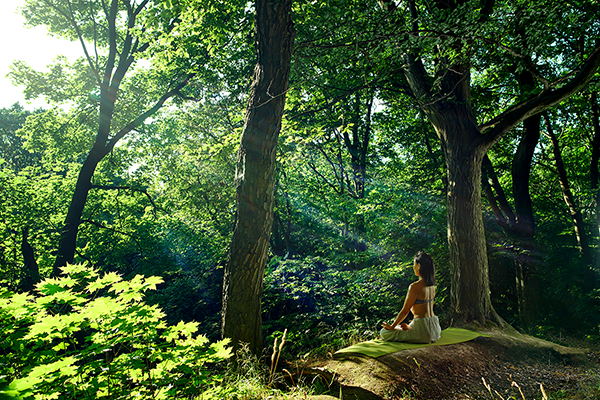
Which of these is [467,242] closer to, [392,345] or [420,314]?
[420,314]

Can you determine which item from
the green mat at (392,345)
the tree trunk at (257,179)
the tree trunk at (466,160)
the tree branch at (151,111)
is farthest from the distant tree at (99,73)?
the green mat at (392,345)

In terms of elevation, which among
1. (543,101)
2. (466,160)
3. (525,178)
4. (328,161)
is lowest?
(466,160)

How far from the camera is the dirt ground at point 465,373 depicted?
3.33 metres

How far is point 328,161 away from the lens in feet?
50.9

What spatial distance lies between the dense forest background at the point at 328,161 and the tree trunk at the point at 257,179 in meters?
1.10


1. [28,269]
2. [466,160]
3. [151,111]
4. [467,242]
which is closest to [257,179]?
[467,242]

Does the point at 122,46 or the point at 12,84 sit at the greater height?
the point at 122,46

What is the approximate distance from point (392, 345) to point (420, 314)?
681mm

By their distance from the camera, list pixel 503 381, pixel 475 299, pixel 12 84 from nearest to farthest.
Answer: pixel 503 381 → pixel 475 299 → pixel 12 84

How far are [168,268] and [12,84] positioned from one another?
26.2ft

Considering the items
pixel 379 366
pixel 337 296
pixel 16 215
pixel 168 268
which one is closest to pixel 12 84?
pixel 16 215

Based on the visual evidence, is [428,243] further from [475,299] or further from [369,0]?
[369,0]

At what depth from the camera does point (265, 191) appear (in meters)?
4.54

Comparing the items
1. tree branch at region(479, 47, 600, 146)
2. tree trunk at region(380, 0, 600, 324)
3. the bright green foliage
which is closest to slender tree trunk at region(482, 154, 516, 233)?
tree branch at region(479, 47, 600, 146)
